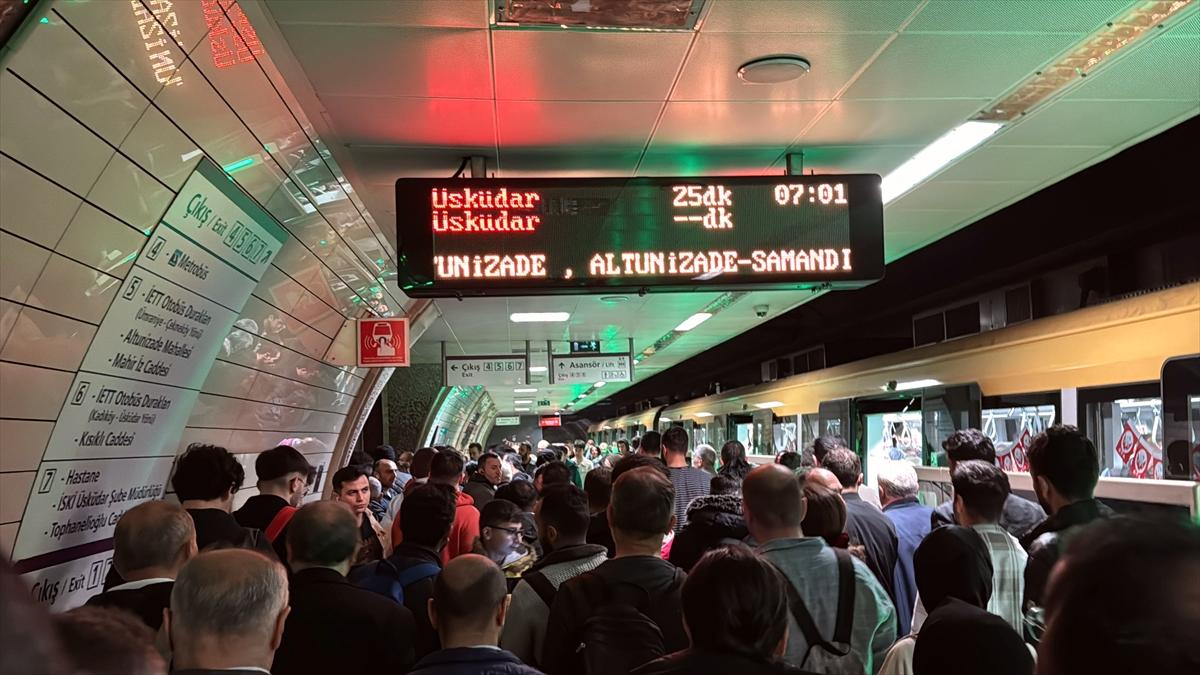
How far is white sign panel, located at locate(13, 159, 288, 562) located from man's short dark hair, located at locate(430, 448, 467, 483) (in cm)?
158

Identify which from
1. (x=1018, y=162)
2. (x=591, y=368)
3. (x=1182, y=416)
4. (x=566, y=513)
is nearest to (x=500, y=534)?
(x=566, y=513)

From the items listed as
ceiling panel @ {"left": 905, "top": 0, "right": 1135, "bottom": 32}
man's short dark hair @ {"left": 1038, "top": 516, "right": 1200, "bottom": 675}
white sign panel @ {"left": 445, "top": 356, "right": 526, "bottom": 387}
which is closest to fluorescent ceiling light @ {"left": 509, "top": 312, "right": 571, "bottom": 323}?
white sign panel @ {"left": 445, "top": 356, "right": 526, "bottom": 387}

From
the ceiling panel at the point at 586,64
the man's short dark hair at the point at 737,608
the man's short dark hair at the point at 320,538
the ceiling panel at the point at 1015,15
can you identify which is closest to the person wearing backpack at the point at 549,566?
the man's short dark hair at the point at 320,538

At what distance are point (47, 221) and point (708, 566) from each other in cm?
264

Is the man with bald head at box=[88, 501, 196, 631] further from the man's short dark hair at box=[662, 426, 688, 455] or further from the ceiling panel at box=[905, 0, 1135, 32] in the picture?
the man's short dark hair at box=[662, 426, 688, 455]

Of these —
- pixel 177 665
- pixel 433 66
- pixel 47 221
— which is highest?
pixel 433 66

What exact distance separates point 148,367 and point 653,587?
2884 mm

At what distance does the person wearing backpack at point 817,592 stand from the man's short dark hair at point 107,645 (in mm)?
2424

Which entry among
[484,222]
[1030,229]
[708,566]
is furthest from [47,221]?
[1030,229]

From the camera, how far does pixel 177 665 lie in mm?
2295

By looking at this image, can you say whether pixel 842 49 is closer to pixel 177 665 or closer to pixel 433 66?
pixel 433 66

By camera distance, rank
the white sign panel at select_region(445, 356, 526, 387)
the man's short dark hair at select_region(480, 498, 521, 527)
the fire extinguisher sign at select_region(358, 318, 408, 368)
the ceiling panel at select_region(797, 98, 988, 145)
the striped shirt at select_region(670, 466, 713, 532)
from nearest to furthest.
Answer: the man's short dark hair at select_region(480, 498, 521, 527) → the ceiling panel at select_region(797, 98, 988, 145) → the striped shirt at select_region(670, 466, 713, 532) → the fire extinguisher sign at select_region(358, 318, 408, 368) → the white sign panel at select_region(445, 356, 526, 387)

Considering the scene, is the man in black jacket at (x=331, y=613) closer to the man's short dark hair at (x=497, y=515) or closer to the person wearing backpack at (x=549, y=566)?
the person wearing backpack at (x=549, y=566)

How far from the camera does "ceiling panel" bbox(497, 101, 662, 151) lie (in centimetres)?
485
